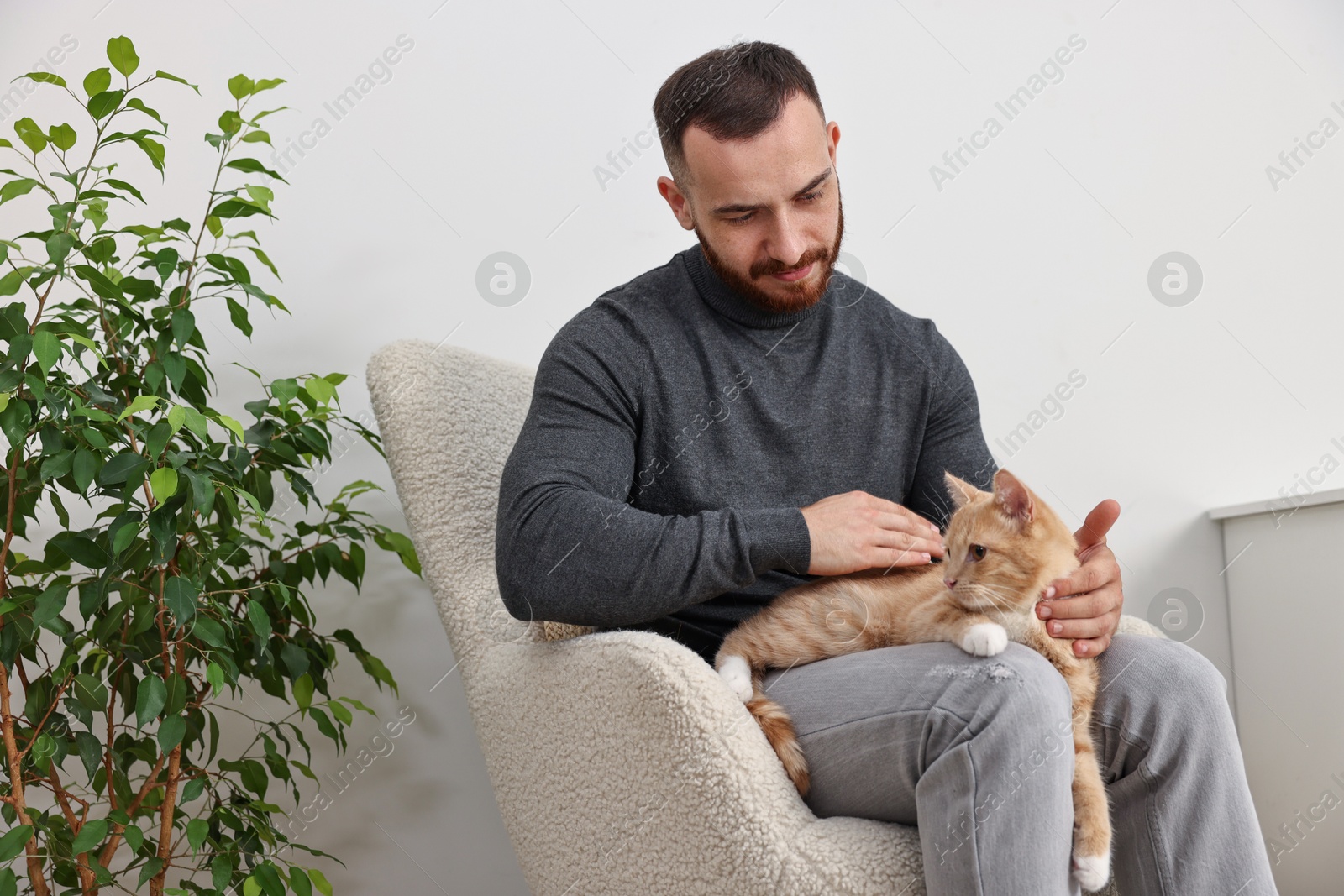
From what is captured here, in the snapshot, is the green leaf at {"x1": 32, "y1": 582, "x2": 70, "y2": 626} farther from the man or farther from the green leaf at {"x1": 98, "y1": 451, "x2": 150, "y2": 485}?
the man

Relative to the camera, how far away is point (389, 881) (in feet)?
5.82

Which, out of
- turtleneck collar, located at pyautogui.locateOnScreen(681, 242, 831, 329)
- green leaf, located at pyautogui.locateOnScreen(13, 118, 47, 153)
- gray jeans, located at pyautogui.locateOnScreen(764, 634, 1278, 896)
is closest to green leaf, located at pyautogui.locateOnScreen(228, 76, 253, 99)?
green leaf, located at pyautogui.locateOnScreen(13, 118, 47, 153)

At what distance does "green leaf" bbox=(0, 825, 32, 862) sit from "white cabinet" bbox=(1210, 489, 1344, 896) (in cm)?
196

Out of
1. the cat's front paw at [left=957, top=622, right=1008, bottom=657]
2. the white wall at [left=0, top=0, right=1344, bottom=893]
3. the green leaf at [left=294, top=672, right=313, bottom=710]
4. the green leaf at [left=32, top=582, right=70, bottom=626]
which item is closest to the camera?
the cat's front paw at [left=957, top=622, right=1008, bottom=657]

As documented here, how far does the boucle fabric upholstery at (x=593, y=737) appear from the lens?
83 centimetres

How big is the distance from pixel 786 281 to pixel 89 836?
1146mm

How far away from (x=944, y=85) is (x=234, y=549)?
1.60 meters

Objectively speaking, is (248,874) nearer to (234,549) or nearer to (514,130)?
(234,549)

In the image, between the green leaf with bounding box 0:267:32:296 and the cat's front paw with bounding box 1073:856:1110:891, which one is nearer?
the cat's front paw with bounding box 1073:856:1110:891

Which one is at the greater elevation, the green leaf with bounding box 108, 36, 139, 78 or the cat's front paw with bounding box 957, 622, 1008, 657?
the green leaf with bounding box 108, 36, 139, 78

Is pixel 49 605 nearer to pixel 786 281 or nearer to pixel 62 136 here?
pixel 62 136

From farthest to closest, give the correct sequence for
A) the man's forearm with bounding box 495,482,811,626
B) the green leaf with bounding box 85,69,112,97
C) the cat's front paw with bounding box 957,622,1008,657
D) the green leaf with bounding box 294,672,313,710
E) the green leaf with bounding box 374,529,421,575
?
the green leaf with bounding box 374,529,421,575
the green leaf with bounding box 294,672,313,710
the green leaf with bounding box 85,69,112,97
the man's forearm with bounding box 495,482,811,626
the cat's front paw with bounding box 957,622,1008,657

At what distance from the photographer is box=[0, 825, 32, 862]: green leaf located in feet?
3.57

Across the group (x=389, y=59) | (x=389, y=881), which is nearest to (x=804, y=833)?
(x=389, y=881)
